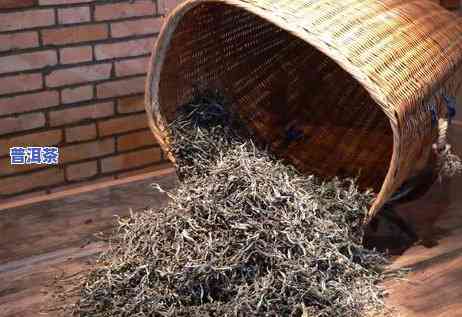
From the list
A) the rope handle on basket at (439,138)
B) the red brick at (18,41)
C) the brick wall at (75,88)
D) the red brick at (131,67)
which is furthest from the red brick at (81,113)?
the rope handle on basket at (439,138)

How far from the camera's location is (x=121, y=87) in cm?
250

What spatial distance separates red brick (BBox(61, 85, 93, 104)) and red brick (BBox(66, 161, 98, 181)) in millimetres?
202

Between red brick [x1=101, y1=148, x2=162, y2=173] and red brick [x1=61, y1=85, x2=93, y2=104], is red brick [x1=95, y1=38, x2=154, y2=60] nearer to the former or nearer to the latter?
red brick [x1=61, y1=85, x2=93, y2=104]

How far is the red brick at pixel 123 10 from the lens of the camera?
2.40m

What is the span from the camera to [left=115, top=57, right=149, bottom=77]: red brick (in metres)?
2.48

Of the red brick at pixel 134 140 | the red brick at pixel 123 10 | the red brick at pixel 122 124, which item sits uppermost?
the red brick at pixel 123 10

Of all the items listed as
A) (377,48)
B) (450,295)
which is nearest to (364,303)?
(450,295)

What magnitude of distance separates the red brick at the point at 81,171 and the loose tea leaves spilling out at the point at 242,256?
69cm

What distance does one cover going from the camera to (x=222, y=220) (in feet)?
5.49

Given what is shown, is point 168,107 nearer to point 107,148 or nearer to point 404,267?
point 107,148

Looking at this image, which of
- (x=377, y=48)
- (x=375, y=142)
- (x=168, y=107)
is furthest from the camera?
(x=375, y=142)

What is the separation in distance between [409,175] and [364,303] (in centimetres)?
45

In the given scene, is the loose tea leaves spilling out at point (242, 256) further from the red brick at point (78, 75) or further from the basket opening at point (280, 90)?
the red brick at point (78, 75)

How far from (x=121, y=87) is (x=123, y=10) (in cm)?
24
